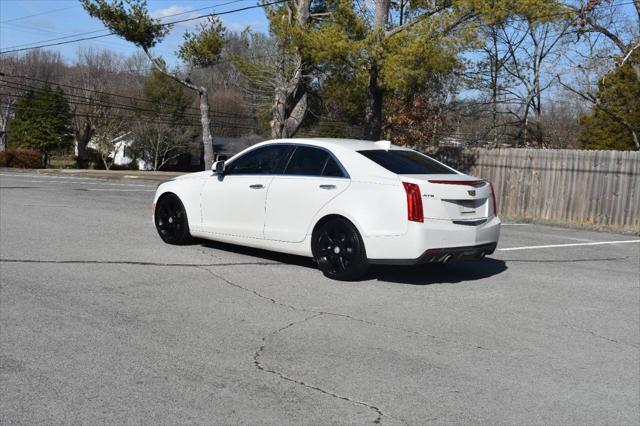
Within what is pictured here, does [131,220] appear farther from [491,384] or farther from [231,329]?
[491,384]

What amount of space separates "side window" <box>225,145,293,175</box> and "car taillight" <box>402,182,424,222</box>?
187 centimetres

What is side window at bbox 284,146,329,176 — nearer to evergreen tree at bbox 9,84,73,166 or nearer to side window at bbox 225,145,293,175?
side window at bbox 225,145,293,175

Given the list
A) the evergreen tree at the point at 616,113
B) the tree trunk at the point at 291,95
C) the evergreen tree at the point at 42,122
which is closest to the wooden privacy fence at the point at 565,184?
the tree trunk at the point at 291,95

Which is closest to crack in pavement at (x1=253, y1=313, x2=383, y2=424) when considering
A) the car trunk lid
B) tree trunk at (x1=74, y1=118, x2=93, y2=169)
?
the car trunk lid

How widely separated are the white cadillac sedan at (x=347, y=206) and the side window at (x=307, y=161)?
1cm

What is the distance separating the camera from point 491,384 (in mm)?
4836

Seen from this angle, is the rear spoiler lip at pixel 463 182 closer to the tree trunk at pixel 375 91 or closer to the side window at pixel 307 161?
the side window at pixel 307 161

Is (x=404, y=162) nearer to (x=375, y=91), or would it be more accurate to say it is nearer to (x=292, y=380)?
(x=292, y=380)

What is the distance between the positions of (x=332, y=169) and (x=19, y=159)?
1969 inches

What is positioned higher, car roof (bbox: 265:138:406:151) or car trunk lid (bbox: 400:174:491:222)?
car roof (bbox: 265:138:406:151)

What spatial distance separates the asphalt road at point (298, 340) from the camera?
4.30m

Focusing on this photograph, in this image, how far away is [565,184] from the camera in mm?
18422

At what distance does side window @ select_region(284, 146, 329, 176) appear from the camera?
8.22 metres

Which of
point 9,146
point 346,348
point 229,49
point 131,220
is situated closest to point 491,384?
point 346,348
